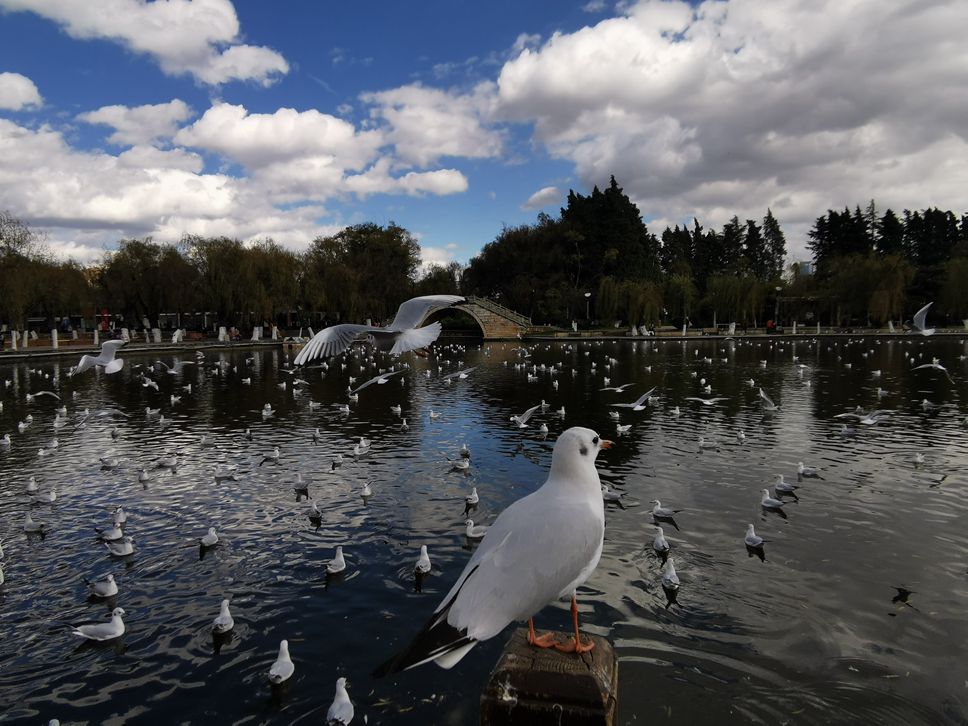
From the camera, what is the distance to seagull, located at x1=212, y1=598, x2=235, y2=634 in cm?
670

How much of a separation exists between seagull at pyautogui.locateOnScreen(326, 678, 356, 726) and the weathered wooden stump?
3.08 metres

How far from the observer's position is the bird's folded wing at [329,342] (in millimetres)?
10628

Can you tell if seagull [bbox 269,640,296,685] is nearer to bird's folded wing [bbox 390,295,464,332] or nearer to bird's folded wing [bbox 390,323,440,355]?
bird's folded wing [bbox 390,323,440,355]

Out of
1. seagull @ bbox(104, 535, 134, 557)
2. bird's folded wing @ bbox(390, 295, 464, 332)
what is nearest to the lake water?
seagull @ bbox(104, 535, 134, 557)

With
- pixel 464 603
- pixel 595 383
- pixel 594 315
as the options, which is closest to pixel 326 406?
pixel 595 383

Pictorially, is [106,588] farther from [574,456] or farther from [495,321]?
[495,321]

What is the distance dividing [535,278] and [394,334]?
220 feet

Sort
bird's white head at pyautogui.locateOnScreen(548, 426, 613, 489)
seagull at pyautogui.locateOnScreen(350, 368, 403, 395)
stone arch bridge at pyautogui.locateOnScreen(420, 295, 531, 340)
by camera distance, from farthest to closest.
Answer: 1. stone arch bridge at pyautogui.locateOnScreen(420, 295, 531, 340)
2. seagull at pyautogui.locateOnScreen(350, 368, 403, 395)
3. bird's white head at pyautogui.locateOnScreen(548, 426, 613, 489)

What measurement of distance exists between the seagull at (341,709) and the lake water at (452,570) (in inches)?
13.3

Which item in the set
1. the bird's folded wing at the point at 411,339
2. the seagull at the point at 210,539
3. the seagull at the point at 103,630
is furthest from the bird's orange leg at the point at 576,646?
the bird's folded wing at the point at 411,339

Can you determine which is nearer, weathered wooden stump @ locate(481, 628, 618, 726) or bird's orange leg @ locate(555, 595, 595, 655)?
weathered wooden stump @ locate(481, 628, 618, 726)

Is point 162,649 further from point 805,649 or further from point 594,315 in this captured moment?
point 594,315

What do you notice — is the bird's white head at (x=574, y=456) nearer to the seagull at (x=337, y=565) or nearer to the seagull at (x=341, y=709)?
the seagull at (x=341, y=709)

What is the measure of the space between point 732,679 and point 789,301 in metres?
77.3
